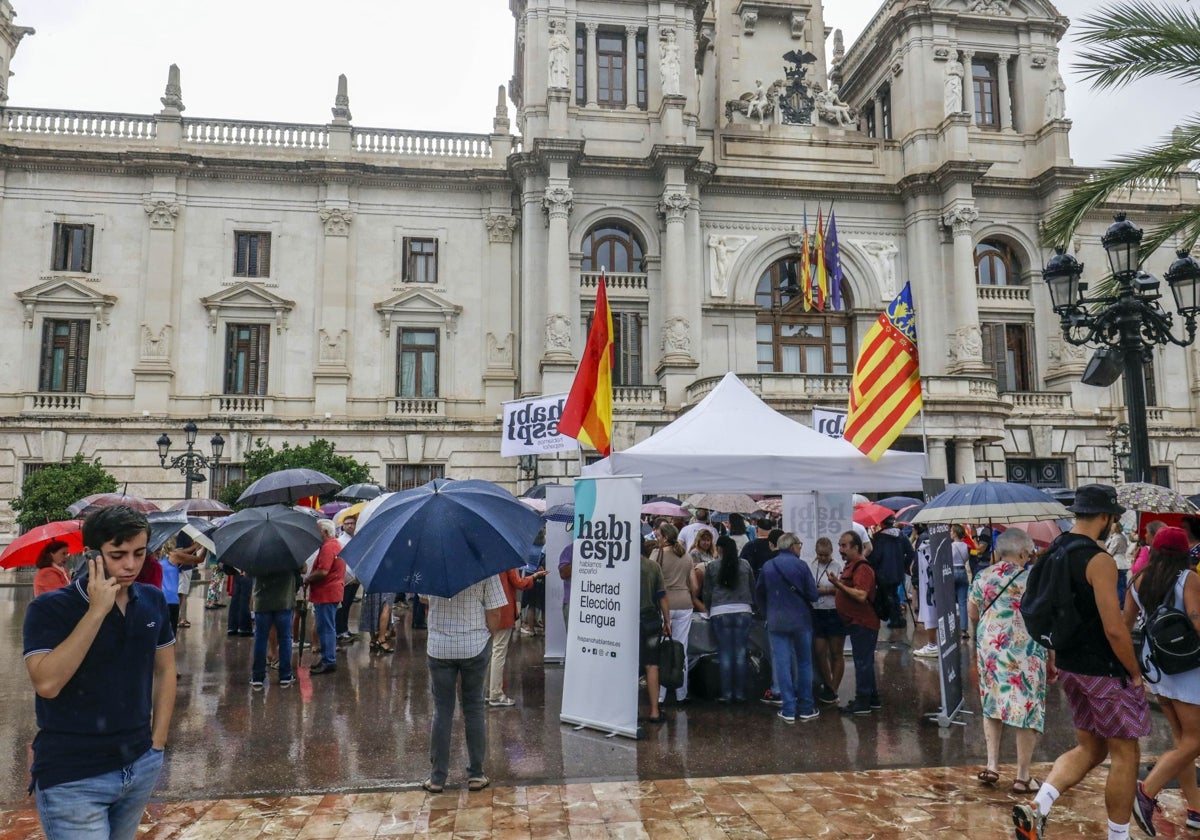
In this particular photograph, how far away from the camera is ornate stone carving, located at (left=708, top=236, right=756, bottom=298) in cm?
3117

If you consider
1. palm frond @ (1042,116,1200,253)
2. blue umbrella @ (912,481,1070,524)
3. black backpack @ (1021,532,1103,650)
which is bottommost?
black backpack @ (1021,532,1103,650)

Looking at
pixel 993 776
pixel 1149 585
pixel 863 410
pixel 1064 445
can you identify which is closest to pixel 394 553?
pixel 993 776

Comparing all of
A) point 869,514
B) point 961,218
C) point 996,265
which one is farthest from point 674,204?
point 869,514

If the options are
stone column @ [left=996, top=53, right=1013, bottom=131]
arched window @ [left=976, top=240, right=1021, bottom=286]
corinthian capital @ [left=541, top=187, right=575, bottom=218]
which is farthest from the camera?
stone column @ [left=996, top=53, right=1013, bottom=131]

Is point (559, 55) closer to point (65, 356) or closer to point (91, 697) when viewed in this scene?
point (65, 356)

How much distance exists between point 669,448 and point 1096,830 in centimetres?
532

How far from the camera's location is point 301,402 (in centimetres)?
2975

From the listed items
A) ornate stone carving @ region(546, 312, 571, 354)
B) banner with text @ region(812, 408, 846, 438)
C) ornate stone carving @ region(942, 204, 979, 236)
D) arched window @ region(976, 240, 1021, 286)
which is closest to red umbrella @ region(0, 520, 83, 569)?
banner with text @ region(812, 408, 846, 438)

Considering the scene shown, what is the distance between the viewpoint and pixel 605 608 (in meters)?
8.74

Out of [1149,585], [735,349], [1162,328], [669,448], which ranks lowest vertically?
[1149,585]

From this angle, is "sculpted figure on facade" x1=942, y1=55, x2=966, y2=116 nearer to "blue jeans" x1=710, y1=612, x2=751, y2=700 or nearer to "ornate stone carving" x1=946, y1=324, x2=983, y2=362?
"ornate stone carving" x1=946, y1=324, x2=983, y2=362

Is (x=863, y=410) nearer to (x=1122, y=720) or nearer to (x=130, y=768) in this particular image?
(x=1122, y=720)

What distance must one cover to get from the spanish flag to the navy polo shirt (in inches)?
239

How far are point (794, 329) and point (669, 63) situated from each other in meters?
10.3
